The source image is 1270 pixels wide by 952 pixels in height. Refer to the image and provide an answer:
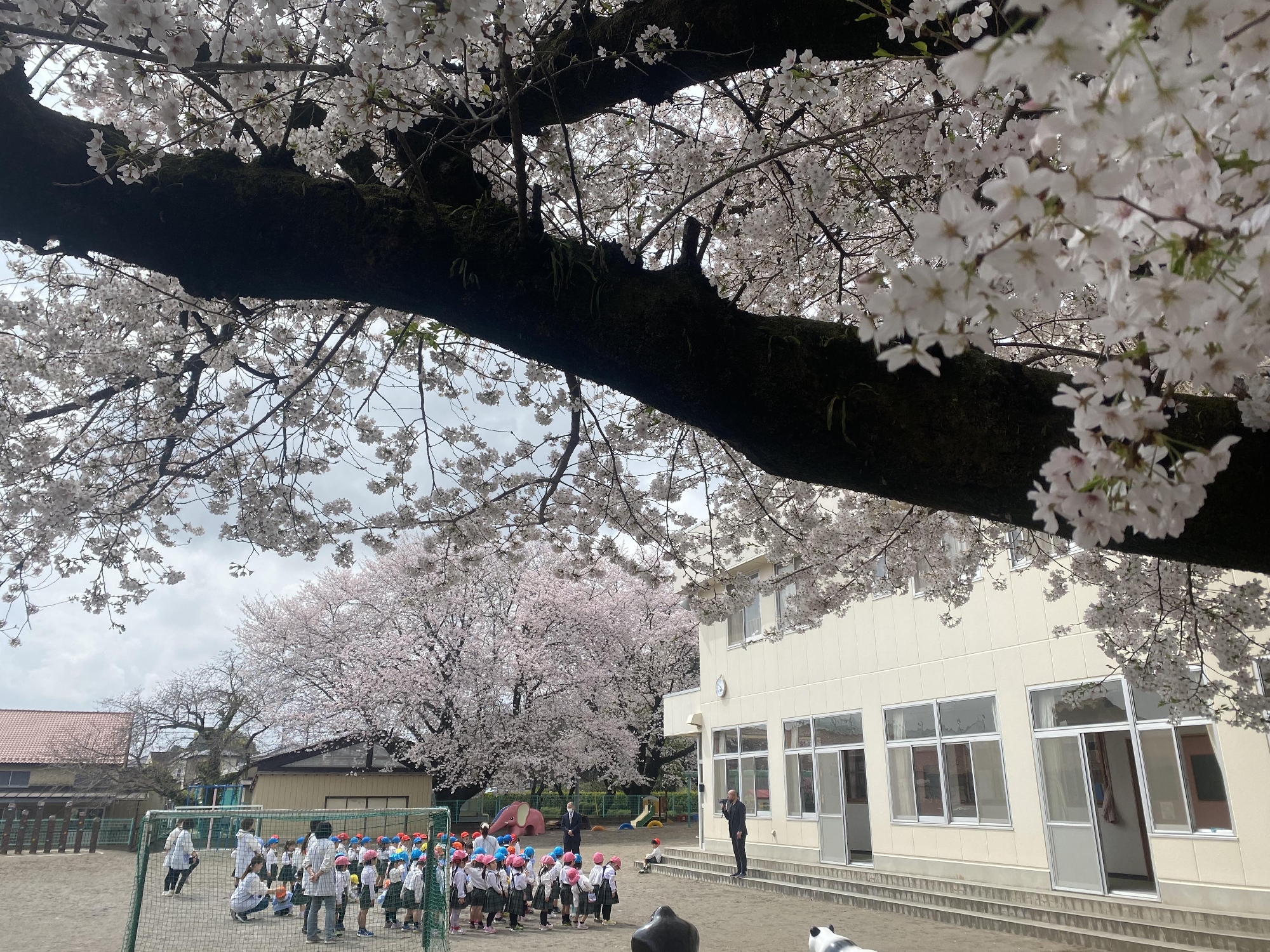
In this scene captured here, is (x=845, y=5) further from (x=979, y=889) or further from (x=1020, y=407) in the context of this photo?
(x=979, y=889)

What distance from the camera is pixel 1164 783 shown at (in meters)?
7.90

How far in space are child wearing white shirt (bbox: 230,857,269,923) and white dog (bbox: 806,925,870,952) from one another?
200 inches

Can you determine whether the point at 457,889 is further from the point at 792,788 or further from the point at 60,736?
the point at 60,736

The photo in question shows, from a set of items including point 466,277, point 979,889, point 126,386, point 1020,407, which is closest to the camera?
point 1020,407

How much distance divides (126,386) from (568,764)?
2019 cm

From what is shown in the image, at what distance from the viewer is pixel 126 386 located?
202 inches

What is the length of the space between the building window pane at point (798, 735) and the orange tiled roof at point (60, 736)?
23.2 m

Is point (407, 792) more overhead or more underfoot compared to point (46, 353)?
more underfoot

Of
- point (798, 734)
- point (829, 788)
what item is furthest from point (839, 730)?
point (798, 734)

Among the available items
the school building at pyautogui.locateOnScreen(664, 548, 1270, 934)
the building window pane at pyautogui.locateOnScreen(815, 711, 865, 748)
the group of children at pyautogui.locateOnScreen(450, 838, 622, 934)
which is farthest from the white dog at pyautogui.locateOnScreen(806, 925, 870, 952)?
the building window pane at pyautogui.locateOnScreen(815, 711, 865, 748)

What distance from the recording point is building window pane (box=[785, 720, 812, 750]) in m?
13.5

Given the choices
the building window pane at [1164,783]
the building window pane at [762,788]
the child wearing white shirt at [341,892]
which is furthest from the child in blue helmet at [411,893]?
the building window pane at [1164,783]

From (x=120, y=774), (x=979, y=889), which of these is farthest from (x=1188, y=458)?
(x=120, y=774)

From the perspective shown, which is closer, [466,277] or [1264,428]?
[1264,428]
